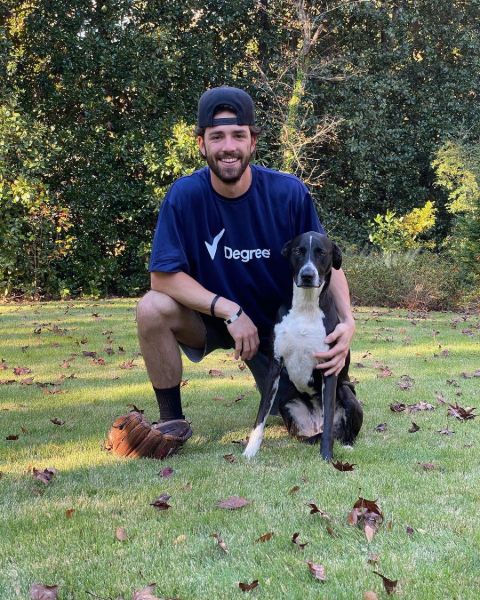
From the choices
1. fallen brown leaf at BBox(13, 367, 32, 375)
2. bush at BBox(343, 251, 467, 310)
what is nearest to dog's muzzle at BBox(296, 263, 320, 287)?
fallen brown leaf at BBox(13, 367, 32, 375)

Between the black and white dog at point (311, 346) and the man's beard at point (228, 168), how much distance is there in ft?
1.59

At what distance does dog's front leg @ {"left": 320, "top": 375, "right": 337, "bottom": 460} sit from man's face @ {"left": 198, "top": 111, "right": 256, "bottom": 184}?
125 cm

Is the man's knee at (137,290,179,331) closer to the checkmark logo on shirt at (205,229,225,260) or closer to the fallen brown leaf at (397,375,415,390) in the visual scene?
the checkmark logo on shirt at (205,229,225,260)

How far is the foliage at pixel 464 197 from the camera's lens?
12234 millimetres

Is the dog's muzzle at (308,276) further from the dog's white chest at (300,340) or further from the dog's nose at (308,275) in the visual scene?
the dog's white chest at (300,340)

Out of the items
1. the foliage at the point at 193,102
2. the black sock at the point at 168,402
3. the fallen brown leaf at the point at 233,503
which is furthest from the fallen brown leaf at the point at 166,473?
the foliage at the point at 193,102

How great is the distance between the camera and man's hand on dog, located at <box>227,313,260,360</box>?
3484 mm

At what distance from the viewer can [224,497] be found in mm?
2709

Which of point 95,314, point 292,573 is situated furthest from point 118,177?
point 292,573

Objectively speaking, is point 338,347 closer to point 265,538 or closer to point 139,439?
point 139,439

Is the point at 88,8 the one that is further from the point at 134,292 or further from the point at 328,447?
the point at 328,447

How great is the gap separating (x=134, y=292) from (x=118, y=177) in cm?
255

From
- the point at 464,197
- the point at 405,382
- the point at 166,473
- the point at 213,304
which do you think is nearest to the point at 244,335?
the point at 213,304

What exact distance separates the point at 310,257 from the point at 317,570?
183 centimetres
